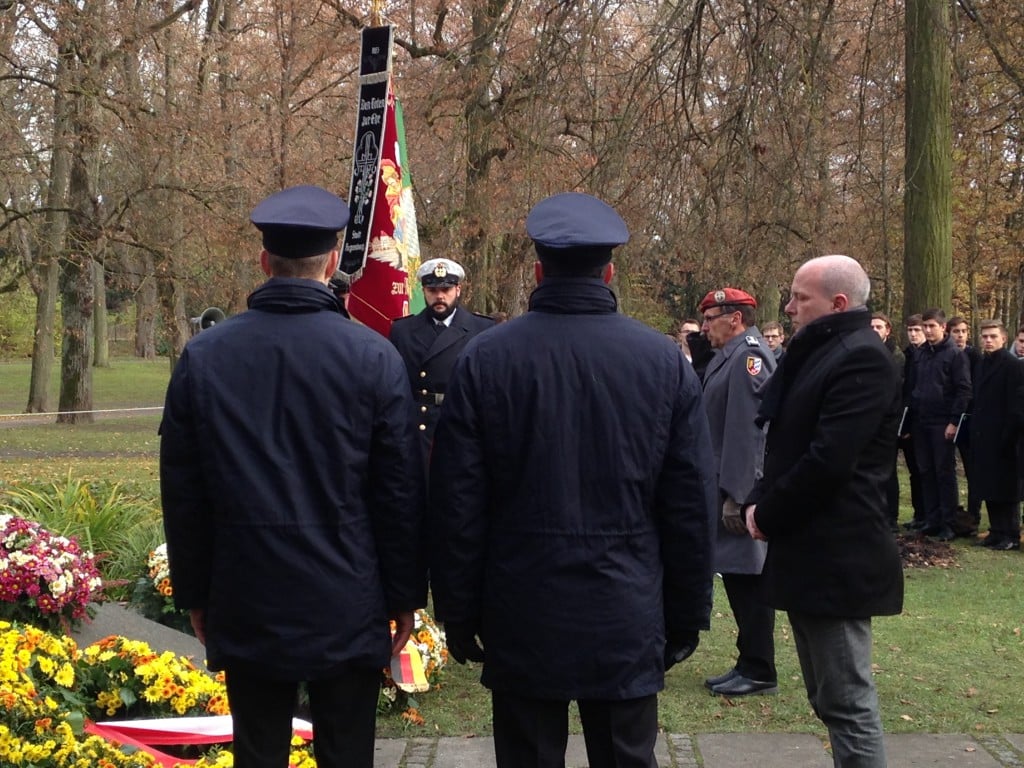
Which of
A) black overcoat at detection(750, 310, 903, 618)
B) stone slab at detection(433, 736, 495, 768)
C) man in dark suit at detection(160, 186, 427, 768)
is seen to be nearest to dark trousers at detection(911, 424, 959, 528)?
stone slab at detection(433, 736, 495, 768)

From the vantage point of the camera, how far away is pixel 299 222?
327 cm

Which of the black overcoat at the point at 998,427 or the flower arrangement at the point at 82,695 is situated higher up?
the black overcoat at the point at 998,427

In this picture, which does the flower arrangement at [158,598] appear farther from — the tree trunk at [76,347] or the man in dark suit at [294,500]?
the tree trunk at [76,347]

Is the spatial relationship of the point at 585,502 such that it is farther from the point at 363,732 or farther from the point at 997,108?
the point at 997,108

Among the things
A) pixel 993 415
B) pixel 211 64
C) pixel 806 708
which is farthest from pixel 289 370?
pixel 211 64

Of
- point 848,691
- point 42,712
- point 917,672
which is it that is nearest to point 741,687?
point 917,672

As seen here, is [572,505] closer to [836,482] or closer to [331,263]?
[331,263]

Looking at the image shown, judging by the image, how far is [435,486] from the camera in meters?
3.31

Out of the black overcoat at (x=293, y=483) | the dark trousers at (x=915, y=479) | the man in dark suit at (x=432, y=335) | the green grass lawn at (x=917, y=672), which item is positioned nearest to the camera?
the black overcoat at (x=293, y=483)

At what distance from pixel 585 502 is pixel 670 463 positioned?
0.87 feet

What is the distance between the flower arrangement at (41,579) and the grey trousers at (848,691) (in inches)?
132

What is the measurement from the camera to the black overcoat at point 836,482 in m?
4.02

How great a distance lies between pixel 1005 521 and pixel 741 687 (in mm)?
6440

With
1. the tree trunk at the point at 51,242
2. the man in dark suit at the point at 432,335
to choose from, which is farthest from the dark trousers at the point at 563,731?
the tree trunk at the point at 51,242
